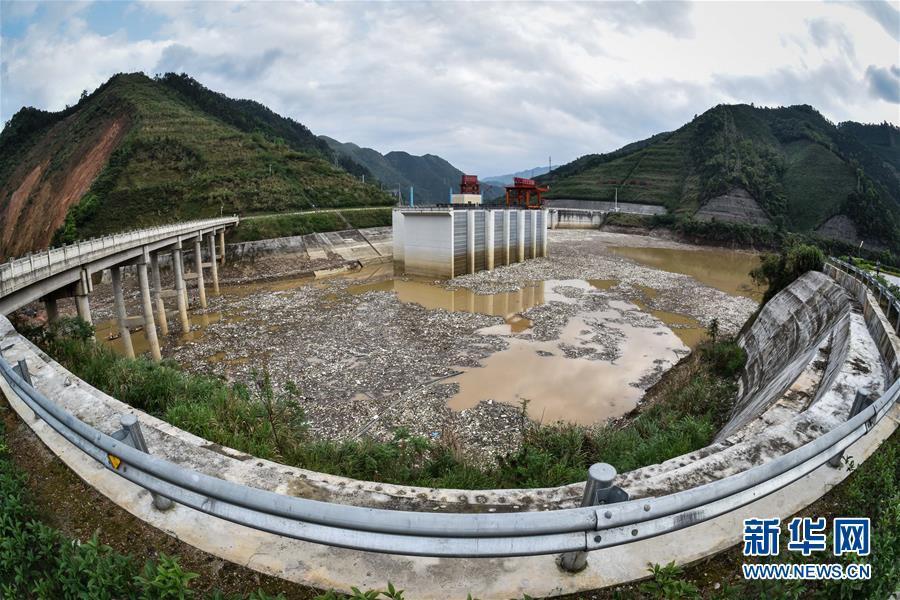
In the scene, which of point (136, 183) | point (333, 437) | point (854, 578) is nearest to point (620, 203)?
point (136, 183)

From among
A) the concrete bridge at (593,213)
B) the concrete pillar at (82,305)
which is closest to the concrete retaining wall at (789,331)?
the concrete pillar at (82,305)

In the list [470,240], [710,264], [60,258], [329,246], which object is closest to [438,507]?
[60,258]

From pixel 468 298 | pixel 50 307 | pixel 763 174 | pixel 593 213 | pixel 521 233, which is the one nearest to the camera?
pixel 50 307

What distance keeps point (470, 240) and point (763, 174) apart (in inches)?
3087

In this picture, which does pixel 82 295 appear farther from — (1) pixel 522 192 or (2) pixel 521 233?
(1) pixel 522 192

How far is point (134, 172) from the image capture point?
5747 cm

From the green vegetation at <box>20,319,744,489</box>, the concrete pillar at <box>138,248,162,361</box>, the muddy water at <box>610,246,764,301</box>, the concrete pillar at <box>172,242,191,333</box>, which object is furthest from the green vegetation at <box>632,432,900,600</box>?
the muddy water at <box>610,246,764,301</box>

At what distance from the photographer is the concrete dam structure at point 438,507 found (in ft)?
8.57

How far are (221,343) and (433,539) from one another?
2501cm

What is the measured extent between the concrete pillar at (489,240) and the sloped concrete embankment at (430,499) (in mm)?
41348

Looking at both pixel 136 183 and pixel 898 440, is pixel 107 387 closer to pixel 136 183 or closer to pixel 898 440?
pixel 898 440

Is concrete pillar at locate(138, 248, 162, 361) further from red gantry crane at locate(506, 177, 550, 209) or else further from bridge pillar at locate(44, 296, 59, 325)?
red gantry crane at locate(506, 177, 550, 209)

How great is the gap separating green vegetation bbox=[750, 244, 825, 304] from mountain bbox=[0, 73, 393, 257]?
5551 cm

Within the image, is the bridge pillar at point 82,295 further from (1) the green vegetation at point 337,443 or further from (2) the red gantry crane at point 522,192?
(2) the red gantry crane at point 522,192
